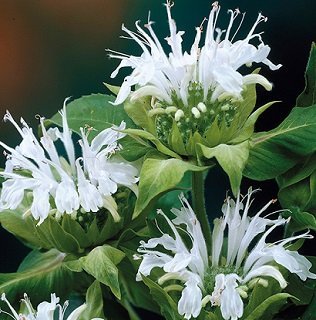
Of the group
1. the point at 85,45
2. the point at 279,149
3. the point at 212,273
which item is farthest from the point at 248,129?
the point at 85,45

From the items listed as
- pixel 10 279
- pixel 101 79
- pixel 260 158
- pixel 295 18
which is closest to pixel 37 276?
pixel 10 279

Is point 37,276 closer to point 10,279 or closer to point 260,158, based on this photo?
point 10,279

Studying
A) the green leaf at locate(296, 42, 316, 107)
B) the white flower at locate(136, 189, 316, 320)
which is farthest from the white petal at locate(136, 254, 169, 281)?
the green leaf at locate(296, 42, 316, 107)

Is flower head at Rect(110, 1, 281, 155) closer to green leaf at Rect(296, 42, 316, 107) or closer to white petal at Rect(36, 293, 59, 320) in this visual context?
green leaf at Rect(296, 42, 316, 107)

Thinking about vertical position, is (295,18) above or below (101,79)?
above

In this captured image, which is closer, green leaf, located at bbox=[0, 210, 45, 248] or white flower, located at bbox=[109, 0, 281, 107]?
white flower, located at bbox=[109, 0, 281, 107]

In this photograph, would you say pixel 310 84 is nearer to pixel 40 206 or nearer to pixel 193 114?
pixel 193 114

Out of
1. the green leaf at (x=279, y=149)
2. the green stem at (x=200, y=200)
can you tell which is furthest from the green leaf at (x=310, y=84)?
the green stem at (x=200, y=200)
